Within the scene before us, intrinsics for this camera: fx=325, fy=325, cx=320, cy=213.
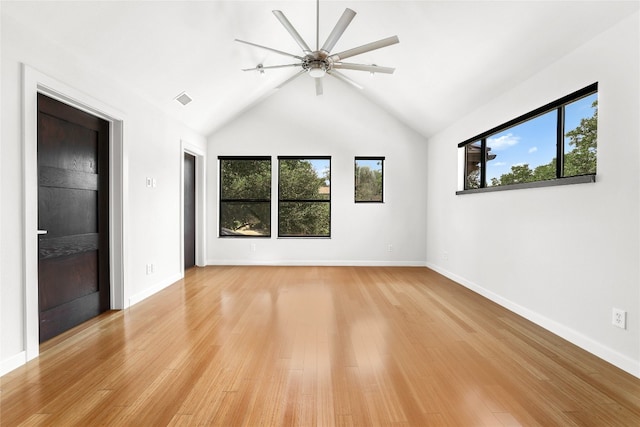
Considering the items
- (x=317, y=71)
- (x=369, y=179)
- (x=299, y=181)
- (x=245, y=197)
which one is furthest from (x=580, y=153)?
(x=245, y=197)

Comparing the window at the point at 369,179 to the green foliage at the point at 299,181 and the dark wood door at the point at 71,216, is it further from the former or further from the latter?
the dark wood door at the point at 71,216

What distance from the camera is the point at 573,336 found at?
268 cm

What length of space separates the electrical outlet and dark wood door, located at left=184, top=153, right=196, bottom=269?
18.1ft

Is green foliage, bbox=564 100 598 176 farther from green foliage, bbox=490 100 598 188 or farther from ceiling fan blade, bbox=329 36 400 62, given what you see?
ceiling fan blade, bbox=329 36 400 62

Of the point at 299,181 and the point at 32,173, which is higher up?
the point at 299,181

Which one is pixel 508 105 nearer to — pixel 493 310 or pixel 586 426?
pixel 493 310

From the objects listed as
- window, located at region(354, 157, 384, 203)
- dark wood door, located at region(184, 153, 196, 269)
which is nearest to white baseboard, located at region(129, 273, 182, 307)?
dark wood door, located at region(184, 153, 196, 269)

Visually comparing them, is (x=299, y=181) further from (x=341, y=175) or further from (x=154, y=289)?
(x=154, y=289)

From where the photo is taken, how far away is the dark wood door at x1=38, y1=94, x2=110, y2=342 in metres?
2.66

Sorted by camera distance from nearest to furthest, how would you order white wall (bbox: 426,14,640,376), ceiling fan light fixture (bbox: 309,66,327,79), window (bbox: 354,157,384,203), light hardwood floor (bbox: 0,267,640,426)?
light hardwood floor (bbox: 0,267,640,426) < white wall (bbox: 426,14,640,376) < ceiling fan light fixture (bbox: 309,66,327,79) < window (bbox: 354,157,384,203)

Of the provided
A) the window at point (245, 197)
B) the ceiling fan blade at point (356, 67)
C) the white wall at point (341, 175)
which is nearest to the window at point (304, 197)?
the white wall at point (341, 175)

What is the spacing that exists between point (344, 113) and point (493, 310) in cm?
422

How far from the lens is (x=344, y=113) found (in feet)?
20.3

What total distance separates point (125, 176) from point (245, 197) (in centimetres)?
289
